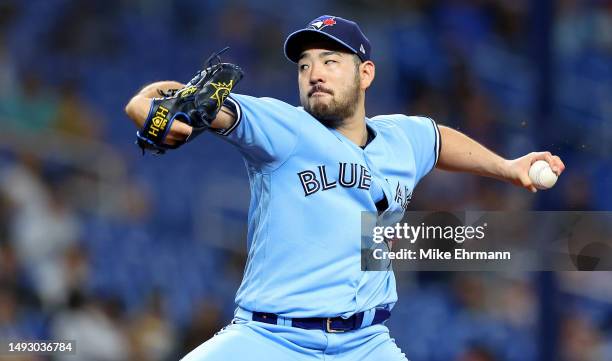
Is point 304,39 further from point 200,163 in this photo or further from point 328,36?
point 200,163

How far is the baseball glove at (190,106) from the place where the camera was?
2.75 meters

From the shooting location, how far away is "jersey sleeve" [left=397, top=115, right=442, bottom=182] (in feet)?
12.3

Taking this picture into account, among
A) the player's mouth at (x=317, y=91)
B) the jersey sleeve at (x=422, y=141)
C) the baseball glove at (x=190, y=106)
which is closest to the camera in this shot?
the baseball glove at (x=190, y=106)

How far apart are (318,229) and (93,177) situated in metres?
3.28

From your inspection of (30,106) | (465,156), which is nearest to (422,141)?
(465,156)

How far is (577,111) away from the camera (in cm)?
588

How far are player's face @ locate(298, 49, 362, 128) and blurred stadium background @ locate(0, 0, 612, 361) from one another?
76.2 inches

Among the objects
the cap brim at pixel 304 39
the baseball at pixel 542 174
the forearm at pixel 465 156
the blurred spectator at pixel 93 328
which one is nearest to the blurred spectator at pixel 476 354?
the blurred spectator at pixel 93 328

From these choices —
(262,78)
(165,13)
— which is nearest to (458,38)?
(262,78)

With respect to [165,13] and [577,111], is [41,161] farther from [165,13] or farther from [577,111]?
[577,111]

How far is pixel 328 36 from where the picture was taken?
3.40 metres

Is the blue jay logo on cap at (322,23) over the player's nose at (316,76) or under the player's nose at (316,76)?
over

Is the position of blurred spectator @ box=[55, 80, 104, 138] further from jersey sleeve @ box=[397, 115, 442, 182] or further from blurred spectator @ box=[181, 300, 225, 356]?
jersey sleeve @ box=[397, 115, 442, 182]

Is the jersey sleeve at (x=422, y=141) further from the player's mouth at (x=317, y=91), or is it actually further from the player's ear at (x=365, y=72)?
the player's mouth at (x=317, y=91)
